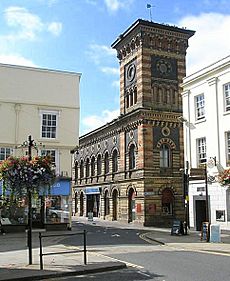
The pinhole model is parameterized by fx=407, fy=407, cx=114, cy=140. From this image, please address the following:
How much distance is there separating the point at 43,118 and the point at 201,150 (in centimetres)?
1113

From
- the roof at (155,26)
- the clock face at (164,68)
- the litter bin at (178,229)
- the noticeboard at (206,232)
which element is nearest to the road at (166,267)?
the noticeboard at (206,232)

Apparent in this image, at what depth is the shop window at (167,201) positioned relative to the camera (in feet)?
124

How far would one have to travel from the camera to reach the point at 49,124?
28.9 metres

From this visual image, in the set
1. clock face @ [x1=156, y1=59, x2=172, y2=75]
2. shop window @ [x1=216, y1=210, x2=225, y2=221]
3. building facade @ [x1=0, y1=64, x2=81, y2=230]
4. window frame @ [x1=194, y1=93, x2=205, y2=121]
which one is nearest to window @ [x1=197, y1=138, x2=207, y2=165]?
window frame @ [x1=194, y1=93, x2=205, y2=121]

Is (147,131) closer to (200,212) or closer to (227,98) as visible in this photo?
(200,212)

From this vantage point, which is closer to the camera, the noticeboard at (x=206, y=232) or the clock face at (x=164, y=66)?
the noticeboard at (x=206, y=232)

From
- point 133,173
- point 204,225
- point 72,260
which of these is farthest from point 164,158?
point 72,260

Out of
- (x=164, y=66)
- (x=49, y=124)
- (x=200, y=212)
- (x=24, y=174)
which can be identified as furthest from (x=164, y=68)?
(x=24, y=174)

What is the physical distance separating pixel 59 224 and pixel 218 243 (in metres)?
12.6

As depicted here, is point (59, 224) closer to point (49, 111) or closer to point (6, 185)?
point (49, 111)

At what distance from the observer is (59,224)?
2830 cm

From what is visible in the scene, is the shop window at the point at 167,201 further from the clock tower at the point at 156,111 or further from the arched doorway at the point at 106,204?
the arched doorway at the point at 106,204

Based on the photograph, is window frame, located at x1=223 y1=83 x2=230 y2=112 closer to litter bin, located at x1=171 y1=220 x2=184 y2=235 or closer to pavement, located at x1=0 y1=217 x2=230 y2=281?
litter bin, located at x1=171 y1=220 x2=184 y2=235

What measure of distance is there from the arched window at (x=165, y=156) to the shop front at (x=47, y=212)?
1240cm
